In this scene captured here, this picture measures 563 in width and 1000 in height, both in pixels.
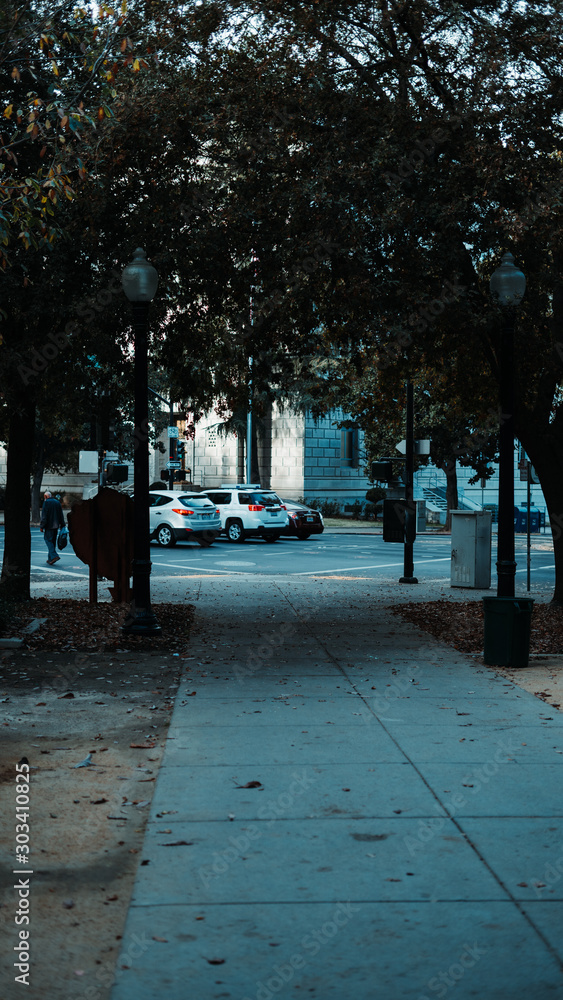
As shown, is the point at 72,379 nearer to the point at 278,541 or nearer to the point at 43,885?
the point at 43,885

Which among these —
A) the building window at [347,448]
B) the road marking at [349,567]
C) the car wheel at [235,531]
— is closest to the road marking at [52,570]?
the road marking at [349,567]

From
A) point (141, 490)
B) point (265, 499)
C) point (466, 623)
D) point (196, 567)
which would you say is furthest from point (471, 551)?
point (265, 499)

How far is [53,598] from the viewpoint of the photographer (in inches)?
665

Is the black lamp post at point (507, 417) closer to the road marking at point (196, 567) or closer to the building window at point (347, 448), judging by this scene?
the road marking at point (196, 567)

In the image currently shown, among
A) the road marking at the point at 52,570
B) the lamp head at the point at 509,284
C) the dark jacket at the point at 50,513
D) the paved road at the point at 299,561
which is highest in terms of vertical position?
the lamp head at the point at 509,284

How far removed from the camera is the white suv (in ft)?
109

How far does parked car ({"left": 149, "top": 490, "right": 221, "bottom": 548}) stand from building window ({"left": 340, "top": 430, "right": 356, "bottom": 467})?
2397 cm

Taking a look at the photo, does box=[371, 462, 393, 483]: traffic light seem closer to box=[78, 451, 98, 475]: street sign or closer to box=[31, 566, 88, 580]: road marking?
box=[31, 566, 88, 580]: road marking

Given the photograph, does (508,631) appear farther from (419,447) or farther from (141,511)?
(419,447)

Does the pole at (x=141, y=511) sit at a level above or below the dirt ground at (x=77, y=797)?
above

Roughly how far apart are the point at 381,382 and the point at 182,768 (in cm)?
1079

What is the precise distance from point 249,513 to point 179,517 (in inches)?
127

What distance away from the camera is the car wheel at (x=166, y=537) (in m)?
31.0

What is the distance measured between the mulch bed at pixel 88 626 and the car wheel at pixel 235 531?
17.5 meters
